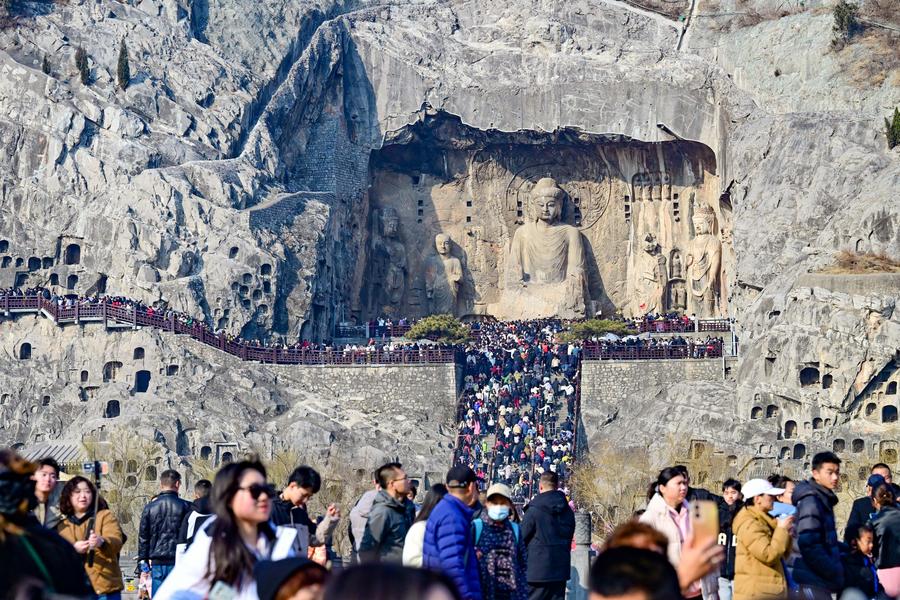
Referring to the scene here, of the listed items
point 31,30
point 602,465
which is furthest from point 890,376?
point 31,30

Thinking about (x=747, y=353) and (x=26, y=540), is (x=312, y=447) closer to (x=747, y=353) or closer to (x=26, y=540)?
(x=747, y=353)

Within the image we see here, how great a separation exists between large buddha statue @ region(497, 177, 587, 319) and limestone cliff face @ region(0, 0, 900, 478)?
1.54 m

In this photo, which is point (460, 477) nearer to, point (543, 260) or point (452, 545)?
point (452, 545)

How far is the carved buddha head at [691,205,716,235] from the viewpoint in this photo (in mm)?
69250

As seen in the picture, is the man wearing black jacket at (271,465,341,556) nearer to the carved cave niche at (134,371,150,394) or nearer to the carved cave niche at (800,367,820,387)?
the carved cave niche at (134,371,150,394)

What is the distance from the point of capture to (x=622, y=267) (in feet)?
235

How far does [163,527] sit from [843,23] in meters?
52.1

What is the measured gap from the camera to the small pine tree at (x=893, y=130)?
60.6 m

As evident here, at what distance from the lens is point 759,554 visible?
15.7 meters

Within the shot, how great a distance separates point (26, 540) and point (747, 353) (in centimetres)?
4834

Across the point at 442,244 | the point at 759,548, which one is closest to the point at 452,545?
the point at 759,548

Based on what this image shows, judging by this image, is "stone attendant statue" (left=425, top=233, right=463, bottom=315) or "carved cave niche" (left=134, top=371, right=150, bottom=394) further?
"stone attendant statue" (left=425, top=233, right=463, bottom=315)

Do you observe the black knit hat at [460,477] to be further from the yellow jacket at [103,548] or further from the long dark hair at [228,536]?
the long dark hair at [228,536]

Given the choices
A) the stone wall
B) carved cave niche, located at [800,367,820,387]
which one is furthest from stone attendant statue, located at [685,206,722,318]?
carved cave niche, located at [800,367,820,387]
